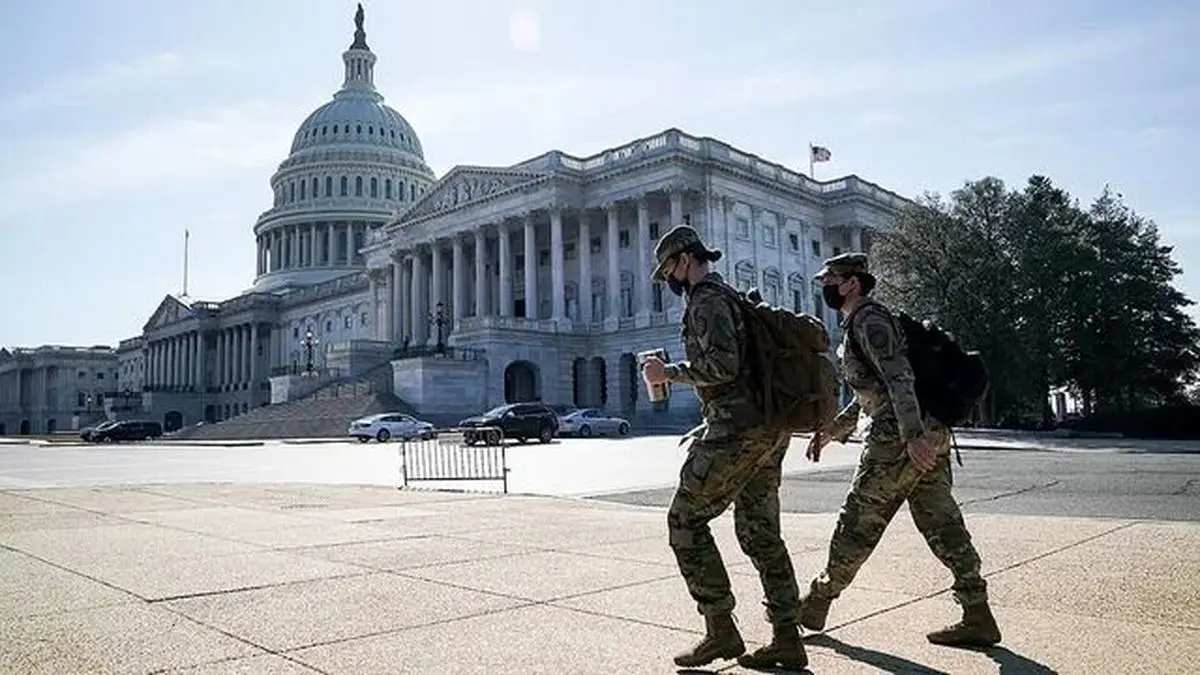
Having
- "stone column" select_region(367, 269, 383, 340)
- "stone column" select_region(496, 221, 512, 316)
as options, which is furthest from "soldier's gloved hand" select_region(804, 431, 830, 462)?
"stone column" select_region(367, 269, 383, 340)

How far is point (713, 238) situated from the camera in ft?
212

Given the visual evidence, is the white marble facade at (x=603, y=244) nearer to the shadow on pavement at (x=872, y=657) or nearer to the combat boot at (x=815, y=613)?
the combat boot at (x=815, y=613)

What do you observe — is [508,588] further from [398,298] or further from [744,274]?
[398,298]

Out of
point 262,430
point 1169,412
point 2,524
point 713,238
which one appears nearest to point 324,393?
point 262,430

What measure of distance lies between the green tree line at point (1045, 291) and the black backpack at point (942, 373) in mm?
39325

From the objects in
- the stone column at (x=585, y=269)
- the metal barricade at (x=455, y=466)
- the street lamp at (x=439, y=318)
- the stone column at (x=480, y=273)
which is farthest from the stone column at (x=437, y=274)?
the metal barricade at (x=455, y=466)

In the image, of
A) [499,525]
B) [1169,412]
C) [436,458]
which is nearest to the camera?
[499,525]

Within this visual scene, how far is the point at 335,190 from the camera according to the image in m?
124

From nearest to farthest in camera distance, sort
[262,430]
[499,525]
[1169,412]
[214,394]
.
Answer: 1. [499,525]
2. [1169,412]
3. [262,430]
4. [214,394]

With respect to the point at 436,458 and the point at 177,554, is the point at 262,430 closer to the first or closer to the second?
the point at 436,458

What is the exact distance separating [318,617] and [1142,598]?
5100mm

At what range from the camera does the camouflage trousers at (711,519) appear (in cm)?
477

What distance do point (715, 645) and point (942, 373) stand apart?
199 centimetres

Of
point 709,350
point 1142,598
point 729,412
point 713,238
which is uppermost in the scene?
point 713,238
